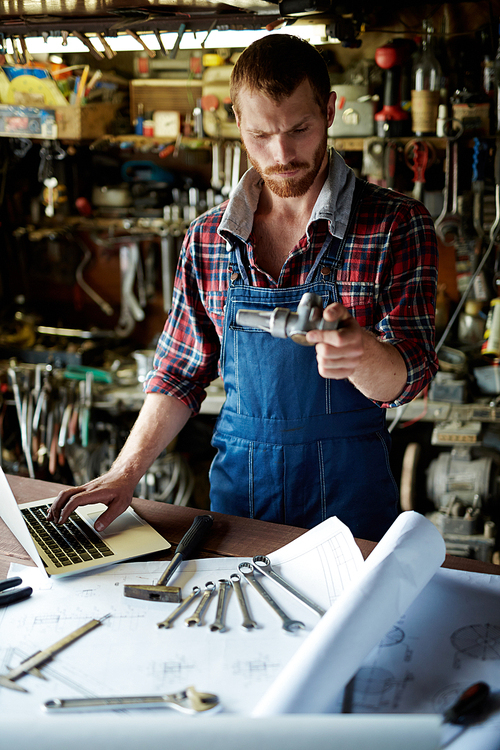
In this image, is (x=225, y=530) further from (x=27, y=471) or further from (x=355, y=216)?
(x=27, y=471)

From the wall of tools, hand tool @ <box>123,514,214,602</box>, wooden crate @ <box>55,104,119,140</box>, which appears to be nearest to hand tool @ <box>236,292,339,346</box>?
hand tool @ <box>123,514,214,602</box>

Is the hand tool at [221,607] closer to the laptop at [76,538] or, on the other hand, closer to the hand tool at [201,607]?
the hand tool at [201,607]

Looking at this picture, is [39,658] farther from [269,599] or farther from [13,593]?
[269,599]

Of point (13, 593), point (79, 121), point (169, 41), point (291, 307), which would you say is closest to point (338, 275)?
point (291, 307)

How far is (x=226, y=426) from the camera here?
1.56 metres

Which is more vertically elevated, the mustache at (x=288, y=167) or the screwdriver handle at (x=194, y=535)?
the mustache at (x=288, y=167)

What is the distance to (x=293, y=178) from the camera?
55.2 inches

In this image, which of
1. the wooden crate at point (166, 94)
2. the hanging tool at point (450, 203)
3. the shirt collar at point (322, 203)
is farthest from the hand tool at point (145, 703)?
the wooden crate at point (166, 94)

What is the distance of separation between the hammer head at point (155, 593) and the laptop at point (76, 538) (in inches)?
4.5

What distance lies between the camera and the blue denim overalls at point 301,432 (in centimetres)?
145

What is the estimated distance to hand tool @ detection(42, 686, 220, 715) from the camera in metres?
0.79

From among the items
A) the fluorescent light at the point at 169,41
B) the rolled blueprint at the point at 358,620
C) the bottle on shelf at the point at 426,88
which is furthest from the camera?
the bottle on shelf at the point at 426,88

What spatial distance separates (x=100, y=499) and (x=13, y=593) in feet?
0.87

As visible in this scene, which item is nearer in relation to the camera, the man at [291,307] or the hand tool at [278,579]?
the hand tool at [278,579]
